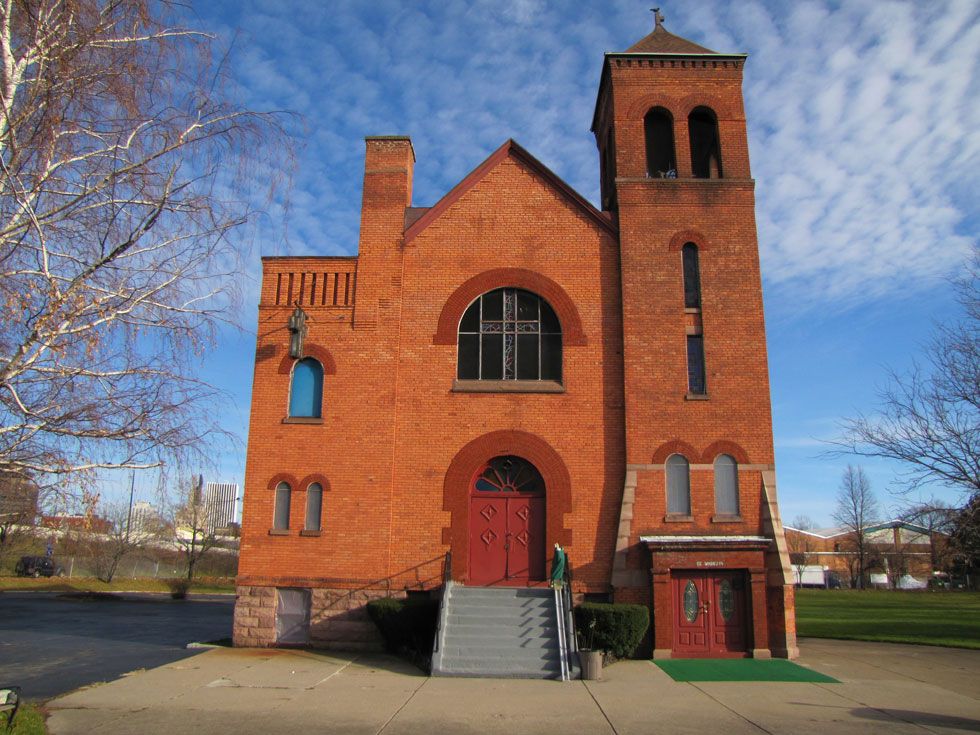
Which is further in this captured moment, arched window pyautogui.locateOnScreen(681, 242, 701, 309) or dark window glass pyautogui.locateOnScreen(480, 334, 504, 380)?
arched window pyautogui.locateOnScreen(681, 242, 701, 309)

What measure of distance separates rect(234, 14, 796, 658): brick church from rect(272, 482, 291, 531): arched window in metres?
0.06

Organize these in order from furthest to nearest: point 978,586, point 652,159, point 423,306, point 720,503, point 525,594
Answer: point 978,586 < point 652,159 < point 423,306 < point 720,503 < point 525,594

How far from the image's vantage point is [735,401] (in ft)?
59.5

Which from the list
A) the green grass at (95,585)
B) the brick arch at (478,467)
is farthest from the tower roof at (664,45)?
the green grass at (95,585)

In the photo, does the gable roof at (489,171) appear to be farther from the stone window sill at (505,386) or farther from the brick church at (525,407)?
the stone window sill at (505,386)

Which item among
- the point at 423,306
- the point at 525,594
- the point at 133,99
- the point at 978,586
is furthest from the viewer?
the point at 978,586

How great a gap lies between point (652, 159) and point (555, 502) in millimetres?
10744

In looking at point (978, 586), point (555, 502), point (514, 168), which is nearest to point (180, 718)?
point (555, 502)

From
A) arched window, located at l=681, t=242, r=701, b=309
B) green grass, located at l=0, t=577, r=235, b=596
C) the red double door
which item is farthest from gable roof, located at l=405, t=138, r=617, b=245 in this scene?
green grass, located at l=0, t=577, r=235, b=596

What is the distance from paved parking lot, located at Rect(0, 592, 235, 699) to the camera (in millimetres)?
14656

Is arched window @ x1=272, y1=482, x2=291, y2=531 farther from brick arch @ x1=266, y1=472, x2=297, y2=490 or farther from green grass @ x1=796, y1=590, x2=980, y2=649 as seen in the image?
green grass @ x1=796, y1=590, x2=980, y2=649

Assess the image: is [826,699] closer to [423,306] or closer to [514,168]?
[423,306]

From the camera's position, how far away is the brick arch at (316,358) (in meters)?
18.6

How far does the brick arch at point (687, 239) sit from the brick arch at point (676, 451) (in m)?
4.84
